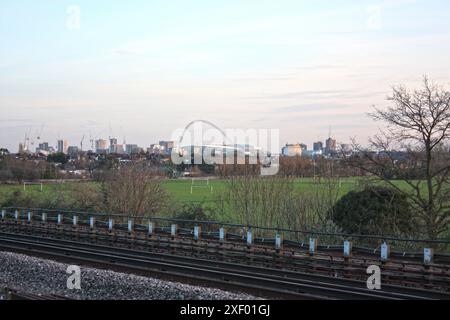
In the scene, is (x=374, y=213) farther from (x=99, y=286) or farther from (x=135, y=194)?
(x=135, y=194)

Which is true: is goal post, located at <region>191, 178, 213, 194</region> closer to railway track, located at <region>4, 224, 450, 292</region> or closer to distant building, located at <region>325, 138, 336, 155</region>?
distant building, located at <region>325, 138, 336, 155</region>

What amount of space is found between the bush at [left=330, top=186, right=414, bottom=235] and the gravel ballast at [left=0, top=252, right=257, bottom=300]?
36.8 ft

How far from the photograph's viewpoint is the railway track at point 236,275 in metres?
15.4

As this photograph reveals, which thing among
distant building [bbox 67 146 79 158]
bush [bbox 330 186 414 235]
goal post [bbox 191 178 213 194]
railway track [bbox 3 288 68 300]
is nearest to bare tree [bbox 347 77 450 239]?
bush [bbox 330 186 414 235]

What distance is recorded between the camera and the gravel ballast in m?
14.9

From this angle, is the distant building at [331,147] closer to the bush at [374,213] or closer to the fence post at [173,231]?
the bush at [374,213]

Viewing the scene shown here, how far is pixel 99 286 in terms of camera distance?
16.3 metres

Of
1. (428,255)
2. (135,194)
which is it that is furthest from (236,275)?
(135,194)

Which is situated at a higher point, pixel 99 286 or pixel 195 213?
pixel 195 213

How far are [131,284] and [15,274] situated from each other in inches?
183

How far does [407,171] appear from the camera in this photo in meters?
24.2

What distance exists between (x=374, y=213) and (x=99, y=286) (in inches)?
527
